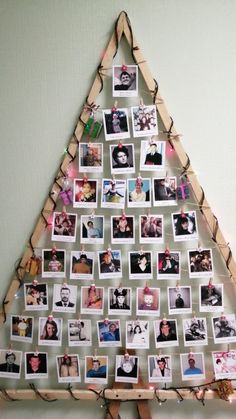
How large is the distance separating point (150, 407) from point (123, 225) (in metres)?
0.66

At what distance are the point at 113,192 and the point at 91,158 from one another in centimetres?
14

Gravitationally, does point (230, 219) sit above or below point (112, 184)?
below


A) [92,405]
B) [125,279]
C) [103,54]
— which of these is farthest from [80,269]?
[103,54]

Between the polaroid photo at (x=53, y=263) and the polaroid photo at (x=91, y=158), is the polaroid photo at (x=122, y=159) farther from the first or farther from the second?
the polaroid photo at (x=53, y=263)

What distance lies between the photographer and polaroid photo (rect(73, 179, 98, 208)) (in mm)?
1487

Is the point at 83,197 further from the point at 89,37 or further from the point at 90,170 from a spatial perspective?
the point at 89,37

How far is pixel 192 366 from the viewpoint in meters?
1.47

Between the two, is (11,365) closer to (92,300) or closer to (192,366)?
(92,300)

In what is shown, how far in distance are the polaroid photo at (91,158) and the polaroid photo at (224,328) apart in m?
0.67

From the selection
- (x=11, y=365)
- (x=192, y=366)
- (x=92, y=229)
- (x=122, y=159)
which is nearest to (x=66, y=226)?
(x=92, y=229)

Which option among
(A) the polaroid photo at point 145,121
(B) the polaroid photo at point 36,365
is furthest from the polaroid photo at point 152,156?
(B) the polaroid photo at point 36,365

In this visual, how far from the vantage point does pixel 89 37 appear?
4.91ft

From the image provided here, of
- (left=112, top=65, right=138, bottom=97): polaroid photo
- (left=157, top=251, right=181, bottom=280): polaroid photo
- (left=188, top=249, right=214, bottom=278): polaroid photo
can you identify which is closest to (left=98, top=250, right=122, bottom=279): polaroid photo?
(left=157, top=251, right=181, bottom=280): polaroid photo

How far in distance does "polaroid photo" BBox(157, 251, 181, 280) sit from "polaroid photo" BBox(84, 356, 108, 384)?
359mm
